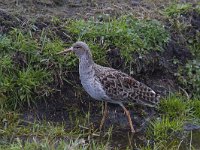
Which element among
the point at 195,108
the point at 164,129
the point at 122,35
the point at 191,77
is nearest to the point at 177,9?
the point at 191,77

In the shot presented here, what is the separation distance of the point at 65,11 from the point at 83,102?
1.49 metres

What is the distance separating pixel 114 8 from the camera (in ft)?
31.8

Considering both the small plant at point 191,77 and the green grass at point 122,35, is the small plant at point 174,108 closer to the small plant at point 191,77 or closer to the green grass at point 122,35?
the small plant at point 191,77

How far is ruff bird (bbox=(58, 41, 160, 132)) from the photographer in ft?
27.0

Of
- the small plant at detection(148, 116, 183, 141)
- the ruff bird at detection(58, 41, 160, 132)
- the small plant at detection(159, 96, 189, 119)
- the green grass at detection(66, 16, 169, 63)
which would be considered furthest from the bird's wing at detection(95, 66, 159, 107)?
the green grass at detection(66, 16, 169, 63)

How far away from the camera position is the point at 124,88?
27.6 ft

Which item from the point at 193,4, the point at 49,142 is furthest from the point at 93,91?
the point at 193,4

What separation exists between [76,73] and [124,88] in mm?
705

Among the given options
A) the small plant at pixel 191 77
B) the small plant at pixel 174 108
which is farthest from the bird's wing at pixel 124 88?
the small plant at pixel 191 77

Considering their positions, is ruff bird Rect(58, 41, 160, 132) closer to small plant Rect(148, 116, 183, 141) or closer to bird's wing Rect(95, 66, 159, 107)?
bird's wing Rect(95, 66, 159, 107)

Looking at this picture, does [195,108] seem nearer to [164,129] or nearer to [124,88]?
[164,129]

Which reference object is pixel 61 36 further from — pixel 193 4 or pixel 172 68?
pixel 193 4

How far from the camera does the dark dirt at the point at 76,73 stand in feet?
28.0

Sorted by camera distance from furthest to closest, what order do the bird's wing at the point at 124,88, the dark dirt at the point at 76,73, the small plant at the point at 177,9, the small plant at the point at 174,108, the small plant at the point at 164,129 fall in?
1. the small plant at the point at 177,9
2. the small plant at the point at 174,108
3. the dark dirt at the point at 76,73
4. the bird's wing at the point at 124,88
5. the small plant at the point at 164,129
